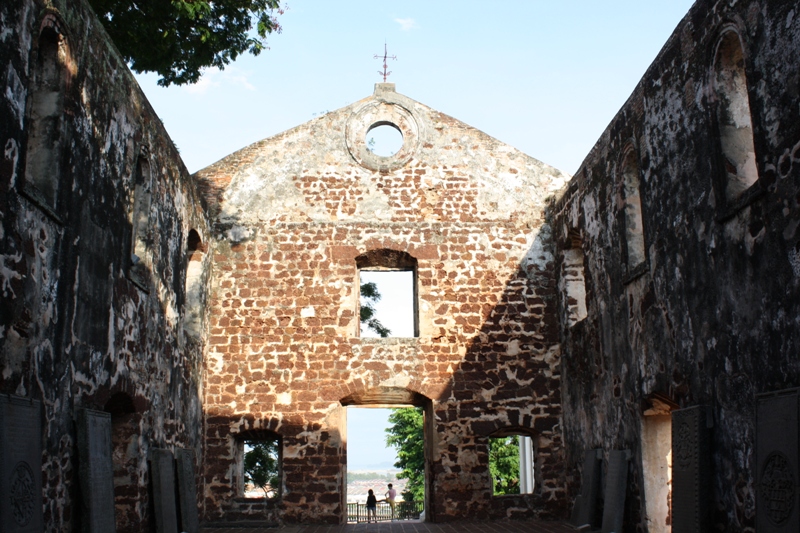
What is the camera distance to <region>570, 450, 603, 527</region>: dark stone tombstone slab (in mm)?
10195

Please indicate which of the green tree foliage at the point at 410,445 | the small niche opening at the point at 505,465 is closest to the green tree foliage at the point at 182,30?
the small niche opening at the point at 505,465

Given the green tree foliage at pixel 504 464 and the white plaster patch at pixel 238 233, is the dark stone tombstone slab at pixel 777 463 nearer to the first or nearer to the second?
the white plaster patch at pixel 238 233

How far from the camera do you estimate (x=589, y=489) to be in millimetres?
10359

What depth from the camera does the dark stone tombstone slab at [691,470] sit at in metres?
6.95

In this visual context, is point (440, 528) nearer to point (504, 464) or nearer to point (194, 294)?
point (194, 294)

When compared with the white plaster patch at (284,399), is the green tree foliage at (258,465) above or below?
below

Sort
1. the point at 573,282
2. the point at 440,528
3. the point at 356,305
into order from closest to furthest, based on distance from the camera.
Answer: the point at 440,528 → the point at 573,282 → the point at 356,305

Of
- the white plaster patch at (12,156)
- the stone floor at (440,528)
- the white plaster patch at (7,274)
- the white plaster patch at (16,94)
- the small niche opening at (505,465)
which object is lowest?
the small niche opening at (505,465)

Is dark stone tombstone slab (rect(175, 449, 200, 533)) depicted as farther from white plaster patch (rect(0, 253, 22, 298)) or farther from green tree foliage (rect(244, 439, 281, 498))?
green tree foliage (rect(244, 439, 281, 498))

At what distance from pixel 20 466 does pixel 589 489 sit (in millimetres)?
7108

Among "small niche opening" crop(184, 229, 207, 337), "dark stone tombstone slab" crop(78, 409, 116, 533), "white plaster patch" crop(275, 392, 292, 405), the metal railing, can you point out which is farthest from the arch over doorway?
the metal railing

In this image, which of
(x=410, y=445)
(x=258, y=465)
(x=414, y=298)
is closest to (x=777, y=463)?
(x=414, y=298)

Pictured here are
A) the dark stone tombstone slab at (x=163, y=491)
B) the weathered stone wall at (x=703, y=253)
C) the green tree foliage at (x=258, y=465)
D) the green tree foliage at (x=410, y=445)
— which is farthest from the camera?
the green tree foliage at (x=410, y=445)

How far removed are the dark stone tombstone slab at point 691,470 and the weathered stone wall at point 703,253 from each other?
0.30 ft
